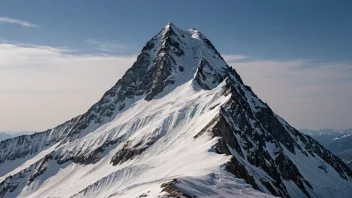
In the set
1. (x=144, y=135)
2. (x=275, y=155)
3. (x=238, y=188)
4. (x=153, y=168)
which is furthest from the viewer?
(x=275, y=155)

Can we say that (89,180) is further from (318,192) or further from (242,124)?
(318,192)

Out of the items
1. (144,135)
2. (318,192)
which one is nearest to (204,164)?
(144,135)

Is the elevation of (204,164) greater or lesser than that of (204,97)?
lesser

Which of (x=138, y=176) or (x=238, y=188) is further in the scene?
(x=138, y=176)

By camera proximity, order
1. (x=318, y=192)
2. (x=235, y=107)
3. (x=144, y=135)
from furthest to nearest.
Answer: (x=318, y=192), (x=144, y=135), (x=235, y=107)

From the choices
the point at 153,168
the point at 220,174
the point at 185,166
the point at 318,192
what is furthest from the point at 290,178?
the point at 220,174

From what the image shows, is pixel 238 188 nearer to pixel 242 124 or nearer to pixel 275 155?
pixel 242 124

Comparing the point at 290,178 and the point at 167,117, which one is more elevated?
the point at 167,117

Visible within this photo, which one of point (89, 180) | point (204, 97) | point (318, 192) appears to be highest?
point (204, 97)

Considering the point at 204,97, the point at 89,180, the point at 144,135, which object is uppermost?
the point at 204,97
